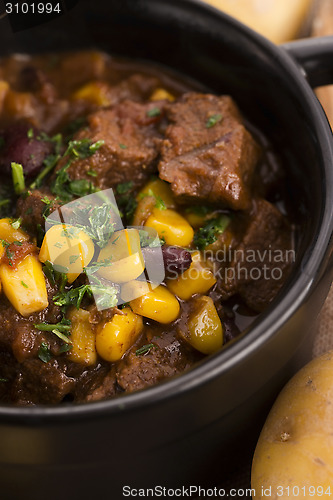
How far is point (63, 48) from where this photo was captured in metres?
3.50

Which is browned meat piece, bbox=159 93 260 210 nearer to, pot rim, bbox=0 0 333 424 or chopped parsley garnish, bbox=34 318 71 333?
pot rim, bbox=0 0 333 424

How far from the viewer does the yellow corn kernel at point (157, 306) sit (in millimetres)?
2441

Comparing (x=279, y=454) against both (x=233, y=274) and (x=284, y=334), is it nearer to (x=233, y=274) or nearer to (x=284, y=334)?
(x=284, y=334)

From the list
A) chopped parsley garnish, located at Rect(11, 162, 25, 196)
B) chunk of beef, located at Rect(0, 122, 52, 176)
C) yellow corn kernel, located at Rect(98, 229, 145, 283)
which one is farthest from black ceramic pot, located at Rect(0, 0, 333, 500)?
chopped parsley garnish, located at Rect(11, 162, 25, 196)

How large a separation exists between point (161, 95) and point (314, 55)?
86cm

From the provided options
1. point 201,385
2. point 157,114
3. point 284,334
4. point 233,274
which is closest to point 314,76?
point 157,114

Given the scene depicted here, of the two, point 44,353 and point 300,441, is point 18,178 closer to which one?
point 44,353

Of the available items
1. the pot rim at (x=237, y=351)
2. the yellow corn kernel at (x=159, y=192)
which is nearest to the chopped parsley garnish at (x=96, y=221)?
the yellow corn kernel at (x=159, y=192)

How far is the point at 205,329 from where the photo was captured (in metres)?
2.48

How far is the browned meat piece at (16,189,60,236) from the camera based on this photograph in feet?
8.52

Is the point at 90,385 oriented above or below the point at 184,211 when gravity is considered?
below

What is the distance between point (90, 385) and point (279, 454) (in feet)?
2.62

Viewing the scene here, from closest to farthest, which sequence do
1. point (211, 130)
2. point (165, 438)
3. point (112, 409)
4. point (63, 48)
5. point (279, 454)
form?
point (112, 409)
point (165, 438)
point (279, 454)
point (211, 130)
point (63, 48)

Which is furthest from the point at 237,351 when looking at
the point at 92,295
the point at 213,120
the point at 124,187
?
the point at 213,120
